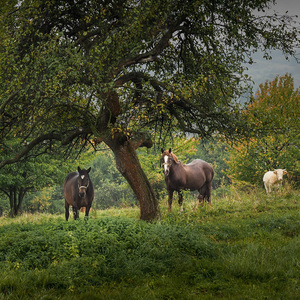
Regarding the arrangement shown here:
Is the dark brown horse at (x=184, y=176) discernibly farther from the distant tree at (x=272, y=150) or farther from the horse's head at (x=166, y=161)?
the distant tree at (x=272, y=150)

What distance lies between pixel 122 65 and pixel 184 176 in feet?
23.1

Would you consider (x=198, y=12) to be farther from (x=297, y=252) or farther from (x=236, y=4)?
(x=297, y=252)

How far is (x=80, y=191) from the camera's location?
14211 mm

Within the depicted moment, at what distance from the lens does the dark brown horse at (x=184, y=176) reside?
14.5m

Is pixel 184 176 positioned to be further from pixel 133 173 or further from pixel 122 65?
pixel 122 65

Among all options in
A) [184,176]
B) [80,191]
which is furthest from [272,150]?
[80,191]

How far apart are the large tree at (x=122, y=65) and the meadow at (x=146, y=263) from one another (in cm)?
325

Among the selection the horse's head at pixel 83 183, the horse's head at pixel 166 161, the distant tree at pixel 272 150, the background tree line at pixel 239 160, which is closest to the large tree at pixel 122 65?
the horse's head at pixel 166 161

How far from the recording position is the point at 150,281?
22.9 ft

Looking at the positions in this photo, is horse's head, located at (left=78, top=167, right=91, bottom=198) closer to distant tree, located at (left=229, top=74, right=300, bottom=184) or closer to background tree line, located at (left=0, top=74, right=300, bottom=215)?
background tree line, located at (left=0, top=74, right=300, bottom=215)

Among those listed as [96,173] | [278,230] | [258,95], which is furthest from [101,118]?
[96,173]

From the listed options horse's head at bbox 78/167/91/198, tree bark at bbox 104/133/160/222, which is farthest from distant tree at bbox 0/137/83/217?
tree bark at bbox 104/133/160/222

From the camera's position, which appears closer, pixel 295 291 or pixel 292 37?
pixel 295 291

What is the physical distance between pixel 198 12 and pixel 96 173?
5093 centimetres
